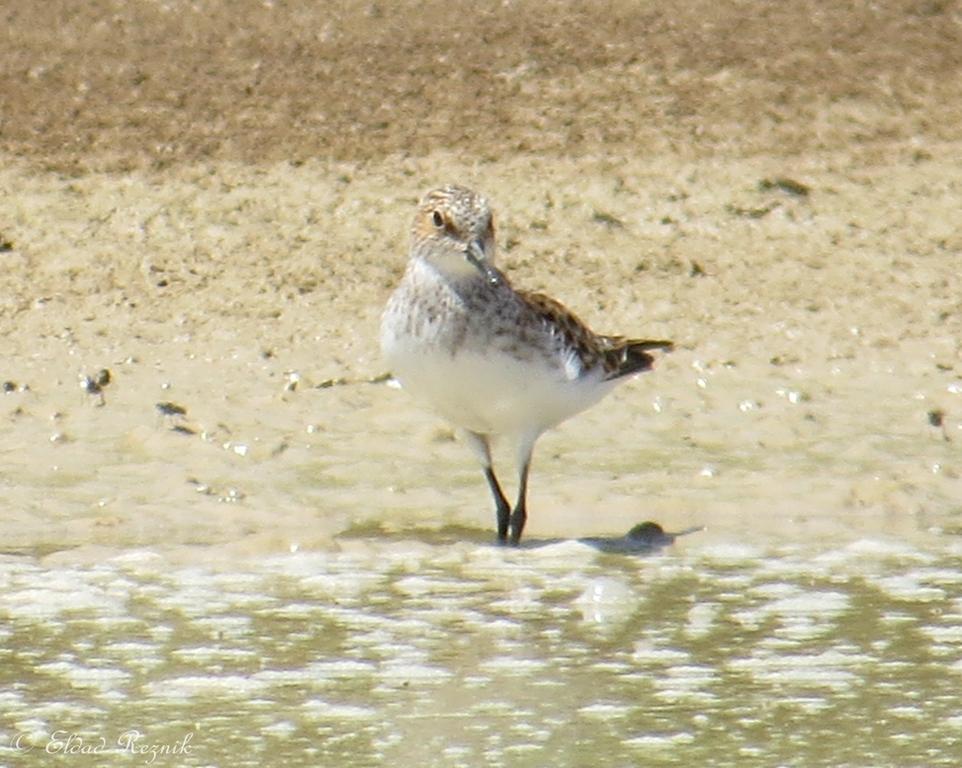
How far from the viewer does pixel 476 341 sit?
7910mm

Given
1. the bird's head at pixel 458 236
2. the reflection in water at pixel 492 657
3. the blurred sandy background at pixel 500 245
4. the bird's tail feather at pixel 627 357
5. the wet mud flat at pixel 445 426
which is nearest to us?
the reflection in water at pixel 492 657

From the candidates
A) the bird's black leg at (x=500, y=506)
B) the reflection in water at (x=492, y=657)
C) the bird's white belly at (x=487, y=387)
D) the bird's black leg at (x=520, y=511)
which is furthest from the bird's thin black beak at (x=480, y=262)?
the reflection in water at (x=492, y=657)

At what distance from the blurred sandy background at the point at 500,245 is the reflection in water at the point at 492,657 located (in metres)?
0.52

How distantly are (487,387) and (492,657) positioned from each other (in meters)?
1.33

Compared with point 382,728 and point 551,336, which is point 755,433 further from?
point 382,728

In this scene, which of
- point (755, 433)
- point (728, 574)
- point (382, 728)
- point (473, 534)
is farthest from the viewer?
point (755, 433)

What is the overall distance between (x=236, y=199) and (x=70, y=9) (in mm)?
1949

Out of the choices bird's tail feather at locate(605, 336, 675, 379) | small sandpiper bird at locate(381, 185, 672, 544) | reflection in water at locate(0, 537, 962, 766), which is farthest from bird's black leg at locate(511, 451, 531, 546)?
bird's tail feather at locate(605, 336, 675, 379)

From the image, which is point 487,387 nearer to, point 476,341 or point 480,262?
point 476,341

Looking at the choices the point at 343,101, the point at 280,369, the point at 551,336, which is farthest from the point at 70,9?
the point at 551,336

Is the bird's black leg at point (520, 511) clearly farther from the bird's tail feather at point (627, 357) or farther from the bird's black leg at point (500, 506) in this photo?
the bird's tail feather at point (627, 357)

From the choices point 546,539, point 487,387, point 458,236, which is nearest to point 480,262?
point 458,236

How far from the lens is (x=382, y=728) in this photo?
6.18 m

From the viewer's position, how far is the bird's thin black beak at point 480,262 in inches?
314
